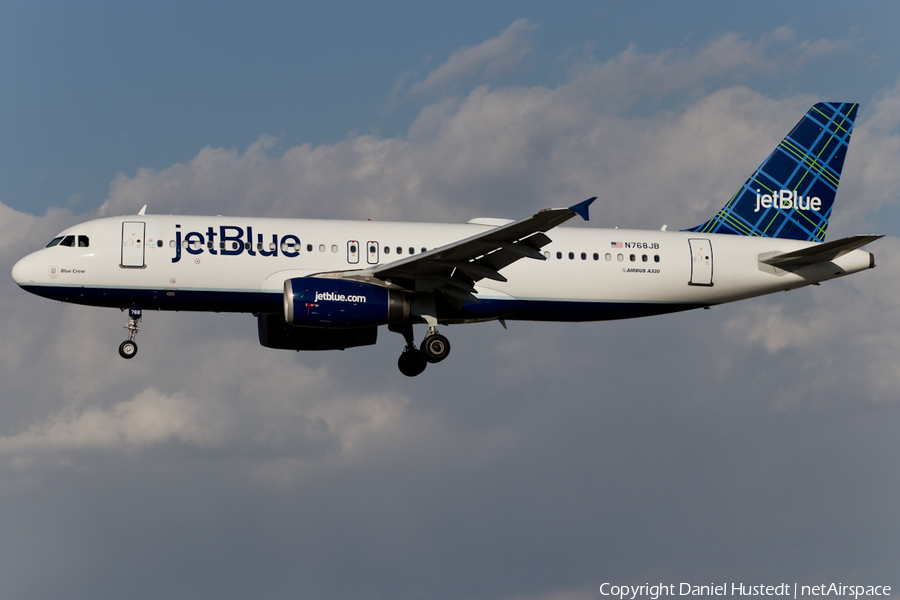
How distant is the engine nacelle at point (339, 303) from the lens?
96.1 feet

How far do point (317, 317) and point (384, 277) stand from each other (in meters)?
2.33

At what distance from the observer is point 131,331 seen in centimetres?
3095

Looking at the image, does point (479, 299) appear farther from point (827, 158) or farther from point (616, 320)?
point (827, 158)

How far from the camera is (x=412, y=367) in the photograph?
34344mm

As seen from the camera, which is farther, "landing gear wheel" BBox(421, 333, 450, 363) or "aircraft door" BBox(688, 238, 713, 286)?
"aircraft door" BBox(688, 238, 713, 286)

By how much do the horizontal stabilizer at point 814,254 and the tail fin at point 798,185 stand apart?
2.39 m

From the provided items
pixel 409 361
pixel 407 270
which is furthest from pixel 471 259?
pixel 409 361

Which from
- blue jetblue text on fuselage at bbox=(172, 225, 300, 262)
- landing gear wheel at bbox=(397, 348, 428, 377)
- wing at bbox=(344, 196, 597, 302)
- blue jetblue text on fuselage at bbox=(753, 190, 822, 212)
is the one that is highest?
blue jetblue text on fuselage at bbox=(753, 190, 822, 212)

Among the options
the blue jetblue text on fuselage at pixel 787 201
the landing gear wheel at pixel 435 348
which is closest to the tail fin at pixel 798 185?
the blue jetblue text on fuselage at pixel 787 201

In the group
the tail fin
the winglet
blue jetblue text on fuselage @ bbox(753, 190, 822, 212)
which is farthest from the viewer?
blue jetblue text on fuselage @ bbox(753, 190, 822, 212)

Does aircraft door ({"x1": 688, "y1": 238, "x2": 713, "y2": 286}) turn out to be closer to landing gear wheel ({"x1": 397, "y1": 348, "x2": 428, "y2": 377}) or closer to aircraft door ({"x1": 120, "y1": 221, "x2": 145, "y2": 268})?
landing gear wheel ({"x1": 397, "y1": 348, "x2": 428, "y2": 377})

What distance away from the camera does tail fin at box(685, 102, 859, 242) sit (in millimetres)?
36875

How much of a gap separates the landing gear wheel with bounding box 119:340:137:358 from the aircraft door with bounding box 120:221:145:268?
234cm

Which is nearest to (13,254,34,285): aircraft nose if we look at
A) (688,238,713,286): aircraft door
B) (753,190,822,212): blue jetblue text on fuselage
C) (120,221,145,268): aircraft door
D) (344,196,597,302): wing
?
(120,221,145,268): aircraft door
